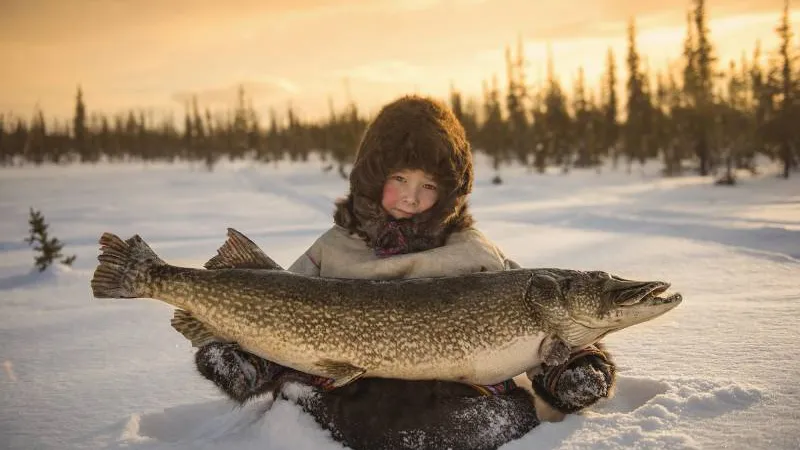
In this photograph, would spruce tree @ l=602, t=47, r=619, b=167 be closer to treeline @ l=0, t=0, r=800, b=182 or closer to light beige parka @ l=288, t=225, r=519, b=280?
treeline @ l=0, t=0, r=800, b=182

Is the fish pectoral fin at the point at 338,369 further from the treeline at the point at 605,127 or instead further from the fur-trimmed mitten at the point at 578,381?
the treeline at the point at 605,127

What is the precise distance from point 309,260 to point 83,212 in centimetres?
1348

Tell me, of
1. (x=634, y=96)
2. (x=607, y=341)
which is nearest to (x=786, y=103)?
(x=634, y=96)

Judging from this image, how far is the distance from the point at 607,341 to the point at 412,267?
1.61m

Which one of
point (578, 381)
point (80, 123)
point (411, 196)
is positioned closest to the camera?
point (578, 381)

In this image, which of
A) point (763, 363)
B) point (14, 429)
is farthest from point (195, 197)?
point (763, 363)

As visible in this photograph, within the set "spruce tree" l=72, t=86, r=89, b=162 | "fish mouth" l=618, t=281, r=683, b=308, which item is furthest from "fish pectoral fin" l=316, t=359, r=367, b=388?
"spruce tree" l=72, t=86, r=89, b=162

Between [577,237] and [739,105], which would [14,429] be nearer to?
[577,237]

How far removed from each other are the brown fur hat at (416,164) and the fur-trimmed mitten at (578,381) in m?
0.76

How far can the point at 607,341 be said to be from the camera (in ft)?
10.6

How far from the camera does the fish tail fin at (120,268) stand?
2150 mm

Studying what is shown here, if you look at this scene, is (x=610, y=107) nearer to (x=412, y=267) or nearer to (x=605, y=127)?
(x=605, y=127)

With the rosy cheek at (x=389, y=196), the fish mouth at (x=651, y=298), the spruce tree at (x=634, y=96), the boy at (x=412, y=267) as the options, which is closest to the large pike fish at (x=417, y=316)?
the fish mouth at (x=651, y=298)

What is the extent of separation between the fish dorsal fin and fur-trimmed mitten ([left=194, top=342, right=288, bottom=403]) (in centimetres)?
33
